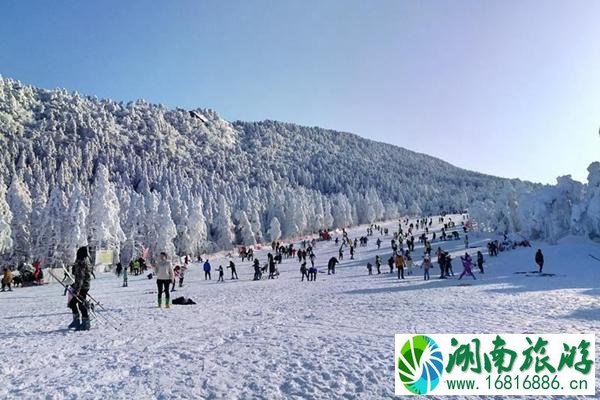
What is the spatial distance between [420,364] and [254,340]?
3.14 meters

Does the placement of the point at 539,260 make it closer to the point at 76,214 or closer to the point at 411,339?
the point at 411,339

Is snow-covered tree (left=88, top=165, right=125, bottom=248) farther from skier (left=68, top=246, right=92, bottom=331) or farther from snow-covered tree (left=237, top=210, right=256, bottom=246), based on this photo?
skier (left=68, top=246, right=92, bottom=331)

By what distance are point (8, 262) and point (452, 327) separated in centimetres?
5948

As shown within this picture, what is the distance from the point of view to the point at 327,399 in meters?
4.87

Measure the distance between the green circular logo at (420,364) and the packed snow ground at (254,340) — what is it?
0.79 feet

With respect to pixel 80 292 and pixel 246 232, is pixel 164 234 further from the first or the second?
pixel 80 292

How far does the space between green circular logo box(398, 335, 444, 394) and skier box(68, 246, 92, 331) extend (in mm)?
6614

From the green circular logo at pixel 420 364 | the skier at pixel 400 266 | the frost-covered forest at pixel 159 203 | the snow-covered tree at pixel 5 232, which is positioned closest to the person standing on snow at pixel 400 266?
the skier at pixel 400 266

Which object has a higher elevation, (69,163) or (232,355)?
(69,163)

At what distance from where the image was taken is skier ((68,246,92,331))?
8.84 metres

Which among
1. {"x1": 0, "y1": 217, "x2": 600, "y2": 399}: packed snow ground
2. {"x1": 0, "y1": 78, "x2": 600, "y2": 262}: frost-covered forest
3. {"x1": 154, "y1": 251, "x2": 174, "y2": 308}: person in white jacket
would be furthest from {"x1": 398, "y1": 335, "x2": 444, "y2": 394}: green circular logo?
{"x1": 0, "y1": 78, "x2": 600, "y2": 262}: frost-covered forest

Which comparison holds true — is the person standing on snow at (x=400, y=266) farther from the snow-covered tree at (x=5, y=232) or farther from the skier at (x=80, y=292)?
the snow-covered tree at (x=5, y=232)

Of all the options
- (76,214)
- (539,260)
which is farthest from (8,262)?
(539,260)

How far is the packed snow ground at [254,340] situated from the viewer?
17.4 ft
